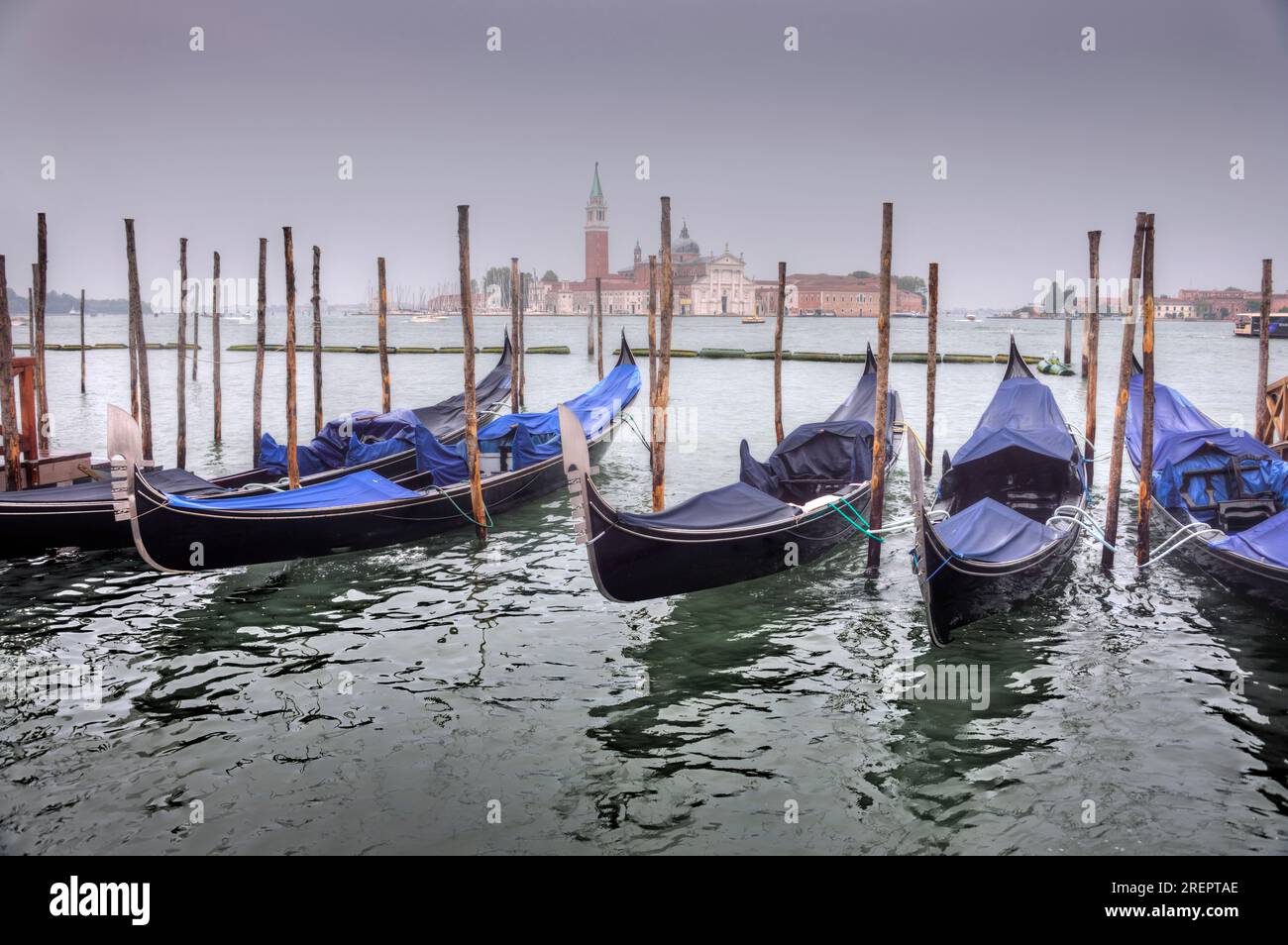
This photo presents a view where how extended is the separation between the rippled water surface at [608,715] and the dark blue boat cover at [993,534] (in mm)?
563

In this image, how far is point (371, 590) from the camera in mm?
8586

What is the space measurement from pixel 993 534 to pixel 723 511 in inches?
83.3

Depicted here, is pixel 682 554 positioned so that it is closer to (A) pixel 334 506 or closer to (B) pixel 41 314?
(A) pixel 334 506

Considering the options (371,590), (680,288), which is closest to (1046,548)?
(371,590)

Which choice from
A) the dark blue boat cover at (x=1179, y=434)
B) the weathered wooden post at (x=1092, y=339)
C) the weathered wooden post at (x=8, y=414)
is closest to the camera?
the dark blue boat cover at (x=1179, y=434)

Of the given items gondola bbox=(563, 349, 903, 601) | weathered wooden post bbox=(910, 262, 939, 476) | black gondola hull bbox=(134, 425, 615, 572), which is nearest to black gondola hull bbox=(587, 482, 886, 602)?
gondola bbox=(563, 349, 903, 601)

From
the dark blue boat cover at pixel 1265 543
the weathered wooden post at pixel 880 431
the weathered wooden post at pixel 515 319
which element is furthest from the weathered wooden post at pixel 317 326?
the dark blue boat cover at pixel 1265 543

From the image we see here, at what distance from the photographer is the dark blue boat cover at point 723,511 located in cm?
785

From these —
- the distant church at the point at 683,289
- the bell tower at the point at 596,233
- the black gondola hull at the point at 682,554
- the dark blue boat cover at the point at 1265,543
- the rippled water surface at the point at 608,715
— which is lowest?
the rippled water surface at the point at 608,715

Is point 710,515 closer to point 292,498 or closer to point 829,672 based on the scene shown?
point 829,672

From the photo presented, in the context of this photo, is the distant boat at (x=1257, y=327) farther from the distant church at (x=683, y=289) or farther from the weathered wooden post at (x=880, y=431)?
the distant church at (x=683, y=289)

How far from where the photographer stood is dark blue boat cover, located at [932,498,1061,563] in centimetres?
742

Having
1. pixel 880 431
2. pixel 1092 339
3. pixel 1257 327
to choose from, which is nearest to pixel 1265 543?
pixel 880 431

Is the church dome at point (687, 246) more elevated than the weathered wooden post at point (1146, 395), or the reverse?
the church dome at point (687, 246)
